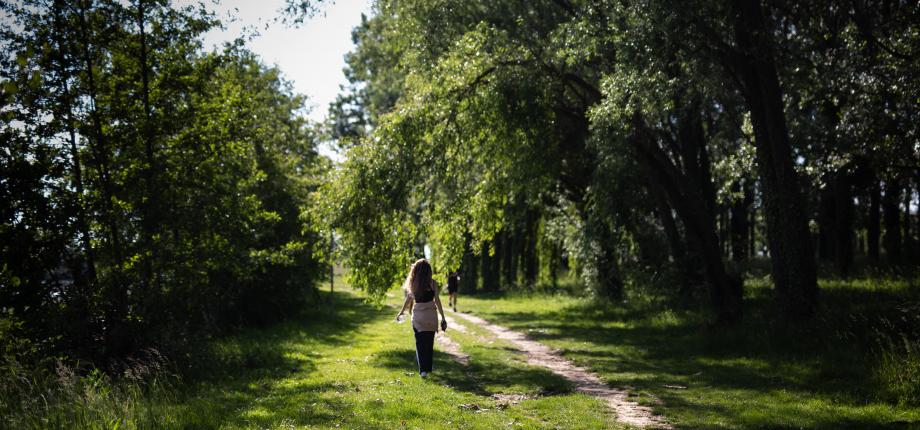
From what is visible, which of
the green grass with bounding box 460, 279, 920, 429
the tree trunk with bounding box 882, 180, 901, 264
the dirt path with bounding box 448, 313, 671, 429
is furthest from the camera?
the tree trunk with bounding box 882, 180, 901, 264

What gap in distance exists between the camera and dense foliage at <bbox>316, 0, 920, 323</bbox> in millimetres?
13961

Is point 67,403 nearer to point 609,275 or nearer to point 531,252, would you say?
point 609,275

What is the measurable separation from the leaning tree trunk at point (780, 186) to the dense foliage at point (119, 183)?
1103cm

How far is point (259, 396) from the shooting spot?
10.6 m

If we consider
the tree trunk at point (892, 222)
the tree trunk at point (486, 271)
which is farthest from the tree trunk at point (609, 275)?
the tree trunk at point (486, 271)

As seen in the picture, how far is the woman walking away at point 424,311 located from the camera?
11.9 meters

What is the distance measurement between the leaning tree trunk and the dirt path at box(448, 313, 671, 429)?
5170 millimetres

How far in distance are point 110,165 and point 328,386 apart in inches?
242

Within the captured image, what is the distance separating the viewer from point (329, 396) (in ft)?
33.3

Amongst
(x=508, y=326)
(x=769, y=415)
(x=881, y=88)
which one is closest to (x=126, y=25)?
(x=769, y=415)

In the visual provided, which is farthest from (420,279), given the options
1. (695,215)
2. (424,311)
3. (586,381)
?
(695,215)

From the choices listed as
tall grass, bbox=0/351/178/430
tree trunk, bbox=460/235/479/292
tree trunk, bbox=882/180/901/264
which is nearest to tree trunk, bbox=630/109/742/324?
tall grass, bbox=0/351/178/430

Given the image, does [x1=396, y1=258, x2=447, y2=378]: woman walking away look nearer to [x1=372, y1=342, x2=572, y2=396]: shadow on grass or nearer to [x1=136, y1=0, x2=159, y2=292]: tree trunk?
[x1=372, y1=342, x2=572, y2=396]: shadow on grass

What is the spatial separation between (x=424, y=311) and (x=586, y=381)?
3.18 m
